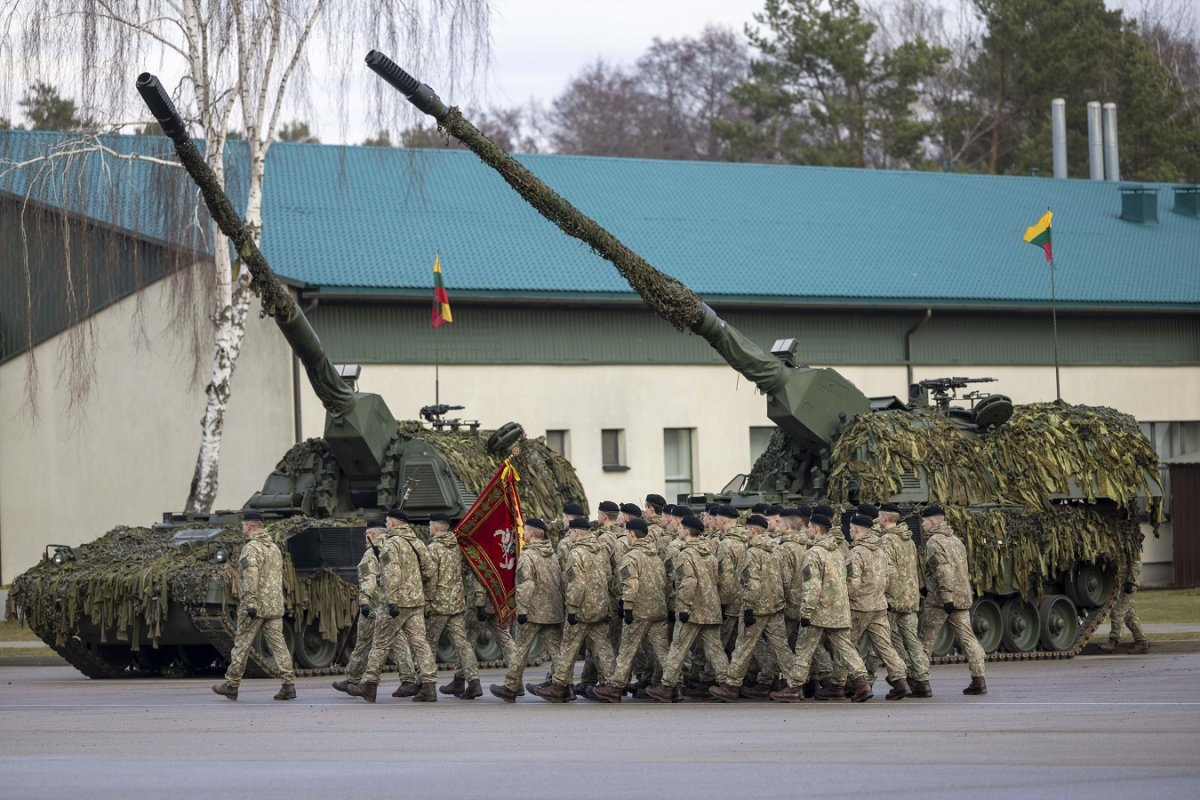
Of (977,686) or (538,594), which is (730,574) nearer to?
(538,594)

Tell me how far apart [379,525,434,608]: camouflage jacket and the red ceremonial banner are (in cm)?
95

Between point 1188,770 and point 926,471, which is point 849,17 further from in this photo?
point 1188,770

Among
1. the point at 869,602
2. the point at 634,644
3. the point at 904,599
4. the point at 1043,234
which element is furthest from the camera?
the point at 1043,234

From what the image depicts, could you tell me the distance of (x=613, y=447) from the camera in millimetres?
33750

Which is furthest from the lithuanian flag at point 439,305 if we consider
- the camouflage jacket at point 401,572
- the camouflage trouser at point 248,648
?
the camouflage jacket at point 401,572

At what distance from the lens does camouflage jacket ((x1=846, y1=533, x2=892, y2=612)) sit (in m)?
16.2

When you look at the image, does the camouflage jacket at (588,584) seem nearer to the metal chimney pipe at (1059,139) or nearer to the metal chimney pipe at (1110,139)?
the metal chimney pipe at (1059,139)

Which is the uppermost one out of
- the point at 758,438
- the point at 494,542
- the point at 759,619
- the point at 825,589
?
the point at 758,438

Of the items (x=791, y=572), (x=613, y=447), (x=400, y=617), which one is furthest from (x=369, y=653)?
(x=613, y=447)

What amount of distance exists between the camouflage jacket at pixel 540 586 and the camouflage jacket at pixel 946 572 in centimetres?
314

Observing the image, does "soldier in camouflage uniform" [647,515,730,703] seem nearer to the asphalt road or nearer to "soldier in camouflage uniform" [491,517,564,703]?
the asphalt road

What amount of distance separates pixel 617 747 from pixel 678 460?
72.0 feet

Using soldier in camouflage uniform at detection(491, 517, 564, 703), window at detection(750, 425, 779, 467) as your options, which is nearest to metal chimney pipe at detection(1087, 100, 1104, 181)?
window at detection(750, 425, 779, 467)

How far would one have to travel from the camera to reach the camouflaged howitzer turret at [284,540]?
20344mm
